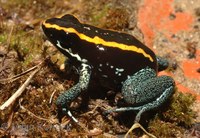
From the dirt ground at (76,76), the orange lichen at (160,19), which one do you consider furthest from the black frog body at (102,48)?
the orange lichen at (160,19)

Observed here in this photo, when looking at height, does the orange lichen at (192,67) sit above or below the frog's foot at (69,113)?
above

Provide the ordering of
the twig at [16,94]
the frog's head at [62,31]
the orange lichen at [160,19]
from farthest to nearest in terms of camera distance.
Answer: the orange lichen at [160,19]
the frog's head at [62,31]
the twig at [16,94]

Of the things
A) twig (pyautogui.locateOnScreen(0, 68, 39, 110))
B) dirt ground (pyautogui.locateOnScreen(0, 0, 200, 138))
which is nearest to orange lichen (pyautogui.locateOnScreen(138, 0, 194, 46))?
dirt ground (pyautogui.locateOnScreen(0, 0, 200, 138))

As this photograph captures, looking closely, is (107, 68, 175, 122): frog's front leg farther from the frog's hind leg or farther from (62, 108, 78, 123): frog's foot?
(62, 108, 78, 123): frog's foot

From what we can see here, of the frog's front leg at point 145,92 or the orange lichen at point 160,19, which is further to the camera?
the orange lichen at point 160,19

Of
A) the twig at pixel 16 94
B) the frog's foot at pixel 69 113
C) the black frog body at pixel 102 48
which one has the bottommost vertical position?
the frog's foot at pixel 69 113

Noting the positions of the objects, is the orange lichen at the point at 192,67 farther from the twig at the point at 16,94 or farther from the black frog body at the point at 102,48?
the twig at the point at 16,94

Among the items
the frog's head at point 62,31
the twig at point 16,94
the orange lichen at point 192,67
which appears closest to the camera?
the twig at point 16,94

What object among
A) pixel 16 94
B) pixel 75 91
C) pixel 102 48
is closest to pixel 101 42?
pixel 102 48
